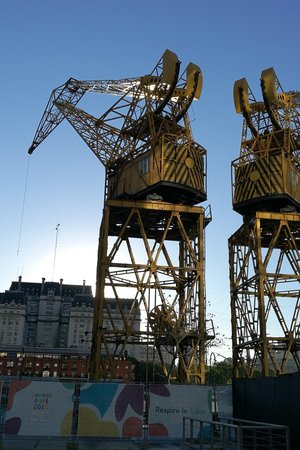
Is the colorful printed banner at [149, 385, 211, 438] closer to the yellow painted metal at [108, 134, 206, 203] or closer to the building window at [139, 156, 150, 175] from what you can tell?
the yellow painted metal at [108, 134, 206, 203]

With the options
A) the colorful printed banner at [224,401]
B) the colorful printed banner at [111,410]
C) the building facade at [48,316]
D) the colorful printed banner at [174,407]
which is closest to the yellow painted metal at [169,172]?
the colorful printed banner at [224,401]

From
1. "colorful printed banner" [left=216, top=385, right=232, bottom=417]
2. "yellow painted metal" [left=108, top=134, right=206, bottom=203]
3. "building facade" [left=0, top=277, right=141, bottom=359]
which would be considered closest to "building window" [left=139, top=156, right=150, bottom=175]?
"yellow painted metal" [left=108, top=134, right=206, bottom=203]

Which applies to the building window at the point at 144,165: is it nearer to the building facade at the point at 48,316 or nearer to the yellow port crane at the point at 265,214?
the yellow port crane at the point at 265,214

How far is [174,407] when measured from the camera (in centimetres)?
2109

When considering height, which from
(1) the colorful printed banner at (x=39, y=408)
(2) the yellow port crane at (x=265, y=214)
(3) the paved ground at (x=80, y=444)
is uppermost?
(2) the yellow port crane at (x=265, y=214)

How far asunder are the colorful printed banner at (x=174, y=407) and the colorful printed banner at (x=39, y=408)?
373 centimetres

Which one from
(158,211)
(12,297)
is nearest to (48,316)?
(12,297)

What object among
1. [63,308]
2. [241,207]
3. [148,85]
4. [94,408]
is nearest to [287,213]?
[241,207]

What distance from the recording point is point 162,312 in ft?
126

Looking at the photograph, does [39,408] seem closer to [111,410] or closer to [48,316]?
[111,410]

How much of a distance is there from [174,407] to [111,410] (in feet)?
9.58

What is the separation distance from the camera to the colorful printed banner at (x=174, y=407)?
68.0 feet

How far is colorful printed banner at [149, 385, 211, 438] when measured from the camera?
20.7 m

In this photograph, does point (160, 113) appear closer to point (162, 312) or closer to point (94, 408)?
point (162, 312)
